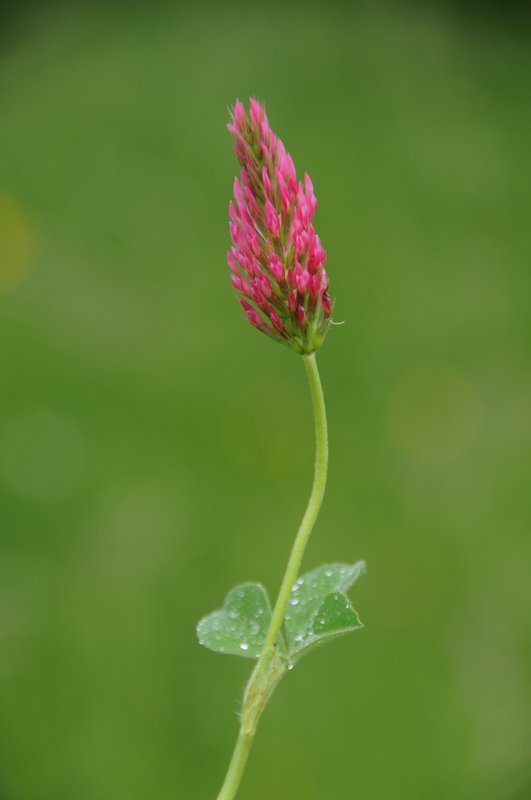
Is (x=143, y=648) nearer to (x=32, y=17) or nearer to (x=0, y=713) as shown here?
(x=0, y=713)

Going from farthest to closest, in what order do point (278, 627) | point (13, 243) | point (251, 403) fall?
point (13, 243) → point (251, 403) → point (278, 627)

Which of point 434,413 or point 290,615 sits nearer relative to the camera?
point 290,615

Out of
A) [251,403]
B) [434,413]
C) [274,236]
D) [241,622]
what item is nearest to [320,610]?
[241,622]

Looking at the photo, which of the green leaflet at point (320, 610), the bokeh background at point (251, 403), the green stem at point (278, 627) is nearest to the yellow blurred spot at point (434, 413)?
the bokeh background at point (251, 403)

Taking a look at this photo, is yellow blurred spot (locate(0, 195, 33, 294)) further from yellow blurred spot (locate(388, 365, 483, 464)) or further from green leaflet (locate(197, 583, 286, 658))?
green leaflet (locate(197, 583, 286, 658))

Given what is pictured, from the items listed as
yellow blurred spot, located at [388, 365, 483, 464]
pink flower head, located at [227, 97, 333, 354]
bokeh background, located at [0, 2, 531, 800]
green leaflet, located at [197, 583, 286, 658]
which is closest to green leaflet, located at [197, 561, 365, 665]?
green leaflet, located at [197, 583, 286, 658]

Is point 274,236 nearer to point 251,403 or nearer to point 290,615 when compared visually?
point 290,615

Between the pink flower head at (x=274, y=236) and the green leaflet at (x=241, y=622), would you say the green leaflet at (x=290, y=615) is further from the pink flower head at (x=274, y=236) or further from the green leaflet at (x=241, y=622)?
the pink flower head at (x=274, y=236)
